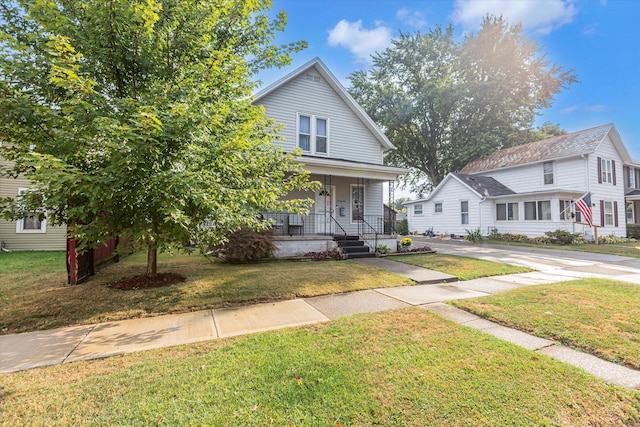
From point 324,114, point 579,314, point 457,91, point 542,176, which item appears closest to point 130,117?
point 579,314

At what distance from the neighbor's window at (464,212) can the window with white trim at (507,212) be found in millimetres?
1878

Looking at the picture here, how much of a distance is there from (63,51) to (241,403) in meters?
4.78

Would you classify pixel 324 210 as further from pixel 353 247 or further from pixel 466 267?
pixel 466 267

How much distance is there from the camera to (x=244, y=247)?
8828 millimetres

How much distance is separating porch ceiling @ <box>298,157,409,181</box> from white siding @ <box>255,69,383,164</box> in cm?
191

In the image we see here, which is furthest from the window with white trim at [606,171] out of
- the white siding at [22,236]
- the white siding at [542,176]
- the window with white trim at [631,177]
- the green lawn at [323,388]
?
the white siding at [22,236]

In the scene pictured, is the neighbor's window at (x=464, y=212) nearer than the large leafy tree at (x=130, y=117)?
No

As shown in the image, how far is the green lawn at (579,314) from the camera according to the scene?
331 cm

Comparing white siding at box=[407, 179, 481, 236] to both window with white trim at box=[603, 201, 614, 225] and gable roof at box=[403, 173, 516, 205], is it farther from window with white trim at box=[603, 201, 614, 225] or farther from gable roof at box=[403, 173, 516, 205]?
window with white trim at box=[603, 201, 614, 225]

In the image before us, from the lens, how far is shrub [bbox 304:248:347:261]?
32.8ft

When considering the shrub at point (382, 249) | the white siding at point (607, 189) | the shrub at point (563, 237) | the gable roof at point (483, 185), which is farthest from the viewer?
the gable roof at point (483, 185)

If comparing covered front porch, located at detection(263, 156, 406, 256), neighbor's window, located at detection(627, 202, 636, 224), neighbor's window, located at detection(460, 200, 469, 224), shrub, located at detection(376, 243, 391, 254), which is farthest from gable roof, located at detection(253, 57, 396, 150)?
neighbor's window, located at detection(627, 202, 636, 224)

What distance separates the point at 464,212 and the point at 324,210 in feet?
42.9

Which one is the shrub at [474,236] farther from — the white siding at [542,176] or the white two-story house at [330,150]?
the white two-story house at [330,150]
